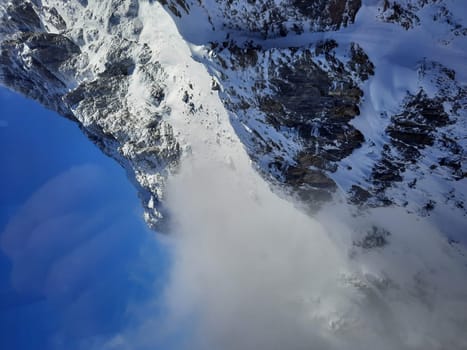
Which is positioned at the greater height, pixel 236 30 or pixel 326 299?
pixel 236 30

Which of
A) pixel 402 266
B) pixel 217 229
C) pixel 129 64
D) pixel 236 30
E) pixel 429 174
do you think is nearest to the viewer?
pixel 236 30

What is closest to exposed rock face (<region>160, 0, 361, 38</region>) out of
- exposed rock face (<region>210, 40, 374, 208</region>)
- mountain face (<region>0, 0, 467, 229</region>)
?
mountain face (<region>0, 0, 467, 229</region>)

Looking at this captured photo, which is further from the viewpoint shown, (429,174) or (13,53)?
(13,53)

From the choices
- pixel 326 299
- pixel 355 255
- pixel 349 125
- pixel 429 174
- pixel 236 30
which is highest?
pixel 236 30

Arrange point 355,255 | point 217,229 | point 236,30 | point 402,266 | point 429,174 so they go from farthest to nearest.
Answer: point 217,229, point 355,255, point 402,266, point 429,174, point 236,30

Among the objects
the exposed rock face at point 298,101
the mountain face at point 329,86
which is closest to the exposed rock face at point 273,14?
the mountain face at point 329,86

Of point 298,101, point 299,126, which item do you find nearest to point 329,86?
point 298,101

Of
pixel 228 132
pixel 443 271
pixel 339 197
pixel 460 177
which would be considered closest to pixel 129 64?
pixel 228 132

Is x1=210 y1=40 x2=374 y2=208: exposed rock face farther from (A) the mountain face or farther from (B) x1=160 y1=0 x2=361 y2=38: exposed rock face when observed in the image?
(B) x1=160 y1=0 x2=361 y2=38: exposed rock face

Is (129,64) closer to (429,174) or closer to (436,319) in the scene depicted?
(429,174)
